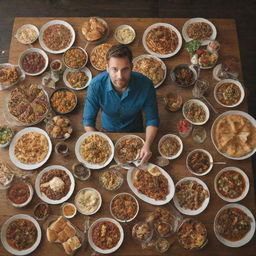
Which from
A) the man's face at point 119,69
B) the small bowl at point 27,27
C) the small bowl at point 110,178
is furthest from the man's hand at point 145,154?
the small bowl at point 27,27

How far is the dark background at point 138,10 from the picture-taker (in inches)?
218

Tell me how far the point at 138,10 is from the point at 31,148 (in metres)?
3.78

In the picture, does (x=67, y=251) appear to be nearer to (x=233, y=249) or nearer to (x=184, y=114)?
(x=233, y=249)

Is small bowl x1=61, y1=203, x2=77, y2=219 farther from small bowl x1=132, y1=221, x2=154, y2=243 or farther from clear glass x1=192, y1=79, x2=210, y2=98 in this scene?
clear glass x1=192, y1=79, x2=210, y2=98

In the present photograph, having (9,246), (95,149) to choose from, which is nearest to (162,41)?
(95,149)

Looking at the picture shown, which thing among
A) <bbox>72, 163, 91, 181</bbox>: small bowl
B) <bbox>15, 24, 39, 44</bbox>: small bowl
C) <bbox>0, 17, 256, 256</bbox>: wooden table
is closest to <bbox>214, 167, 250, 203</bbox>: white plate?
<bbox>0, 17, 256, 256</bbox>: wooden table

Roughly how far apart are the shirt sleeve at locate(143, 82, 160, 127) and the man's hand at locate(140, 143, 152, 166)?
0.31 metres

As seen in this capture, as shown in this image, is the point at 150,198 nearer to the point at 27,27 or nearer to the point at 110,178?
the point at 110,178

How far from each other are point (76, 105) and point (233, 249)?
2289mm

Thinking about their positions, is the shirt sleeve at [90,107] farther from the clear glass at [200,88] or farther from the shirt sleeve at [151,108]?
the clear glass at [200,88]

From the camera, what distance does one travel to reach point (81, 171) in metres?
2.98

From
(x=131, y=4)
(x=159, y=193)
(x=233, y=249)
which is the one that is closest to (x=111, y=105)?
(x=159, y=193)

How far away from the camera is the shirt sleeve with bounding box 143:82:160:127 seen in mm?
3088

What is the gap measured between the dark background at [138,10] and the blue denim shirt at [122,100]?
3020 mm
